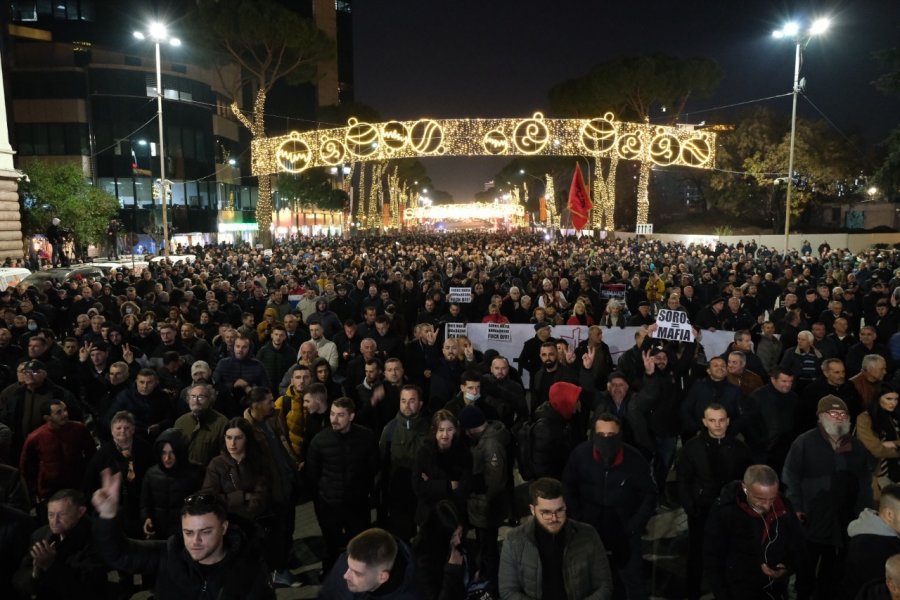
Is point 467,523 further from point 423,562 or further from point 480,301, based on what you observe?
point 480,301

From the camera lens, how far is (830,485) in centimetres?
458

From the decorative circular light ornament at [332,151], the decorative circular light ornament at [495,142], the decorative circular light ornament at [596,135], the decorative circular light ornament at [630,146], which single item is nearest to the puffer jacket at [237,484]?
the decorative circular light ornament at [332,151]

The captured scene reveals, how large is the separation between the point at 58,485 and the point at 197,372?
4.65 feet

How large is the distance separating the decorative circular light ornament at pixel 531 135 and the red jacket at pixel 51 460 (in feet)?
65.2

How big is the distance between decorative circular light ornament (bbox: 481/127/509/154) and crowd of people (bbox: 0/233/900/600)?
15.7 metres

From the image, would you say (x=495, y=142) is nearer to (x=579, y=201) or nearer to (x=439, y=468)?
(x=579, y=201)

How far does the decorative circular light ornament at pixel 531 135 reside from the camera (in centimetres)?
2323

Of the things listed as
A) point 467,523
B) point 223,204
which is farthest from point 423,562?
point 223,204

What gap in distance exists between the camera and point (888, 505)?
354cm

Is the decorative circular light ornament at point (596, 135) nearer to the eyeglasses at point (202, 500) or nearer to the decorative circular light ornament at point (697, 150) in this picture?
the decorative circular light ornament at point (697, 150)

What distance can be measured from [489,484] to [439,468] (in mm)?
408

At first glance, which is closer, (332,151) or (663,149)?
(332,151)

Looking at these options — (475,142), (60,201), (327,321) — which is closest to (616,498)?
(327,321)

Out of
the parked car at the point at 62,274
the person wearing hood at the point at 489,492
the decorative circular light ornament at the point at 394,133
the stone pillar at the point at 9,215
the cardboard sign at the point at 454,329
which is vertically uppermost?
the decorative circular light ornament at the point at 394,133
